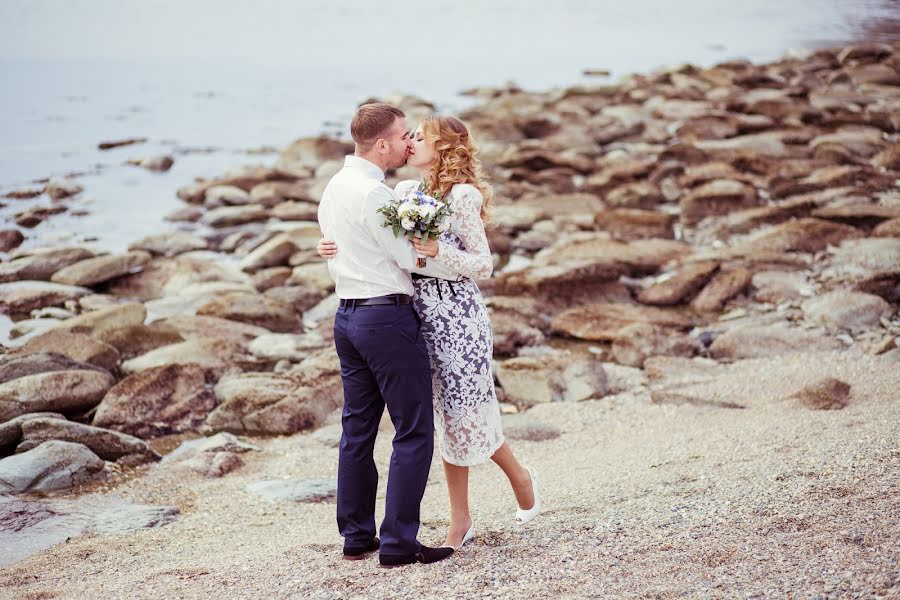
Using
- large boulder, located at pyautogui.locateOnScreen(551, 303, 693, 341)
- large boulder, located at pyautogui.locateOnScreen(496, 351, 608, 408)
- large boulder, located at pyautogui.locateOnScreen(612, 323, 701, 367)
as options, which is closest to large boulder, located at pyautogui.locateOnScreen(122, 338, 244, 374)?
large boulder, located at pyautogui.locateOnScreen(496, 351, 608, 408)

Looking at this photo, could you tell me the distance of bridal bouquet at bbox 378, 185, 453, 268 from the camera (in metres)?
3.92

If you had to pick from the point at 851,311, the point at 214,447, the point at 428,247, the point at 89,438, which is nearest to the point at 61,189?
the point at 89,438

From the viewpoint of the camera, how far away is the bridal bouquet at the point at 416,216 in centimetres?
392

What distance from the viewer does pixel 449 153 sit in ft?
14.1

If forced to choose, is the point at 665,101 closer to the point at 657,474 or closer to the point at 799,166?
the point at 799,166

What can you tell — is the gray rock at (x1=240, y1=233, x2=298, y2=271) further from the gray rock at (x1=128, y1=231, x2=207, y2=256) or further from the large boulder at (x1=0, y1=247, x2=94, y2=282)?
the large boulder at (x1=0, y1=247, x2=94, y2=282)

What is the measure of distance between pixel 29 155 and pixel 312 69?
1421 cm

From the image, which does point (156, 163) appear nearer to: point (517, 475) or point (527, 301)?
point (527, 301)

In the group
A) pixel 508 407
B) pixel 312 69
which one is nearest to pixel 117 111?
pixel 312 69

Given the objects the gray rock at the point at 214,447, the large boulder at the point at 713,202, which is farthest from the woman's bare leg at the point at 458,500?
the large boulder at the point at 713,202

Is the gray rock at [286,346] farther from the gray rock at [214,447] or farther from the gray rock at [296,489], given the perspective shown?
the gray rock at [296,489]

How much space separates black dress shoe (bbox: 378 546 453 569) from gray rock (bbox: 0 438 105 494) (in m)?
2.83

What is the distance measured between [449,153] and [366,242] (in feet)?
1.95

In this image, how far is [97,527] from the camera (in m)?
5.47
